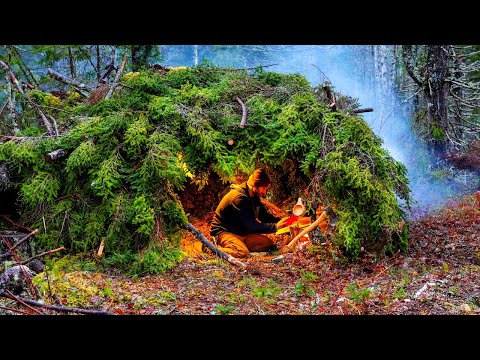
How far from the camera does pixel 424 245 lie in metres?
6.78

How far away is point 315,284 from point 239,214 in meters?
2.26

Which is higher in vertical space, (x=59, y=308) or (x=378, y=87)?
(x=378, y=87)

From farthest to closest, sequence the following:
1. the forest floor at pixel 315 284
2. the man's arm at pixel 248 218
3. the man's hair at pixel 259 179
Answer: the man's hair at pixel 259 179
the man's arm at pixel 248 218
the forest floor at pixel 315 284

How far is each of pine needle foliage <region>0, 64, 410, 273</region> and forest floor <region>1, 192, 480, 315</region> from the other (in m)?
0.34

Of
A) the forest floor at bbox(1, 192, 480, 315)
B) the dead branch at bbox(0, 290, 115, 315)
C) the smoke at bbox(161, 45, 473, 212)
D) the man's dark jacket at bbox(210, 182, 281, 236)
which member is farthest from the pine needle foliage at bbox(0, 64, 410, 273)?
the smoke at bbox(161, 45, 473, 212)

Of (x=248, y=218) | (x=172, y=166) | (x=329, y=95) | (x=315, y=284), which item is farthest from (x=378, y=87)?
(x=315, y=284)

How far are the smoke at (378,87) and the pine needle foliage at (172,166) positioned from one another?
300 centimetres

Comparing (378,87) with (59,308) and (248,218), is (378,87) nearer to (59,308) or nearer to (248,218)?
(248,218)

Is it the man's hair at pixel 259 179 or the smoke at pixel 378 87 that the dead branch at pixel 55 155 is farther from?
the smoke at pixel 378 87

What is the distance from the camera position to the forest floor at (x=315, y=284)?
15.5 feet

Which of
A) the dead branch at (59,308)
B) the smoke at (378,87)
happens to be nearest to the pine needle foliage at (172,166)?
the dead branch at (59,308)

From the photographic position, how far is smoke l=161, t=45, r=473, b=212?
10.7 metres

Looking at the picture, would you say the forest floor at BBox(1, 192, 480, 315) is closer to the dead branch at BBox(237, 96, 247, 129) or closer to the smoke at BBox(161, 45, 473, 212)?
the dead branch at BBox(237, 96, 247, 129)

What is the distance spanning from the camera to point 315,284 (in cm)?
558
